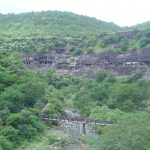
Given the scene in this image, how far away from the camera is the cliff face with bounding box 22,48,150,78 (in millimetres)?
68375

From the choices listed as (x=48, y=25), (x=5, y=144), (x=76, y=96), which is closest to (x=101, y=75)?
(x=76, y=96)

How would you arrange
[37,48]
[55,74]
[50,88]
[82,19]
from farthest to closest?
[82,19]
[37,48]
[55,74]
[50,88]

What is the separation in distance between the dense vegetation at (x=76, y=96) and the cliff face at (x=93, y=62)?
304 cm

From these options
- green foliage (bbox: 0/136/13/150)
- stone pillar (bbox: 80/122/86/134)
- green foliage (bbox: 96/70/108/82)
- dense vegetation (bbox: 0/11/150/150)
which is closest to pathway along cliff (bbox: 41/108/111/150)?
stone pillar (bbox: 80/122/86/134)

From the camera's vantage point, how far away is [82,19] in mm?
123875

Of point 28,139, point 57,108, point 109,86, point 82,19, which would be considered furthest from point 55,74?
point 82,19

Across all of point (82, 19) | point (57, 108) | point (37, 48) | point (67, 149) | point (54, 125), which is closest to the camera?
point (67, 149)

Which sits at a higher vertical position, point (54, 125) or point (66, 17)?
point (66, 17)

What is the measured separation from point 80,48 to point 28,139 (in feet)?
151

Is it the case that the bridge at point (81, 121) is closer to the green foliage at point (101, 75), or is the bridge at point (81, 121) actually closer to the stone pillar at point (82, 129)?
the stone pillar at point (82, 129)

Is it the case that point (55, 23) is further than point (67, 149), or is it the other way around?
point (55, 23)

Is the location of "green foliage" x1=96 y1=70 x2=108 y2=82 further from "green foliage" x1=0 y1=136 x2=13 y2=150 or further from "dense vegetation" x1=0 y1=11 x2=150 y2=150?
"green foliage" x1=0 y1=136 x2=13 y2=150

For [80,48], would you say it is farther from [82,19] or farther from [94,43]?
[82,19]

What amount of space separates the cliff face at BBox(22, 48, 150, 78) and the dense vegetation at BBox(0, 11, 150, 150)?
3043 mm
